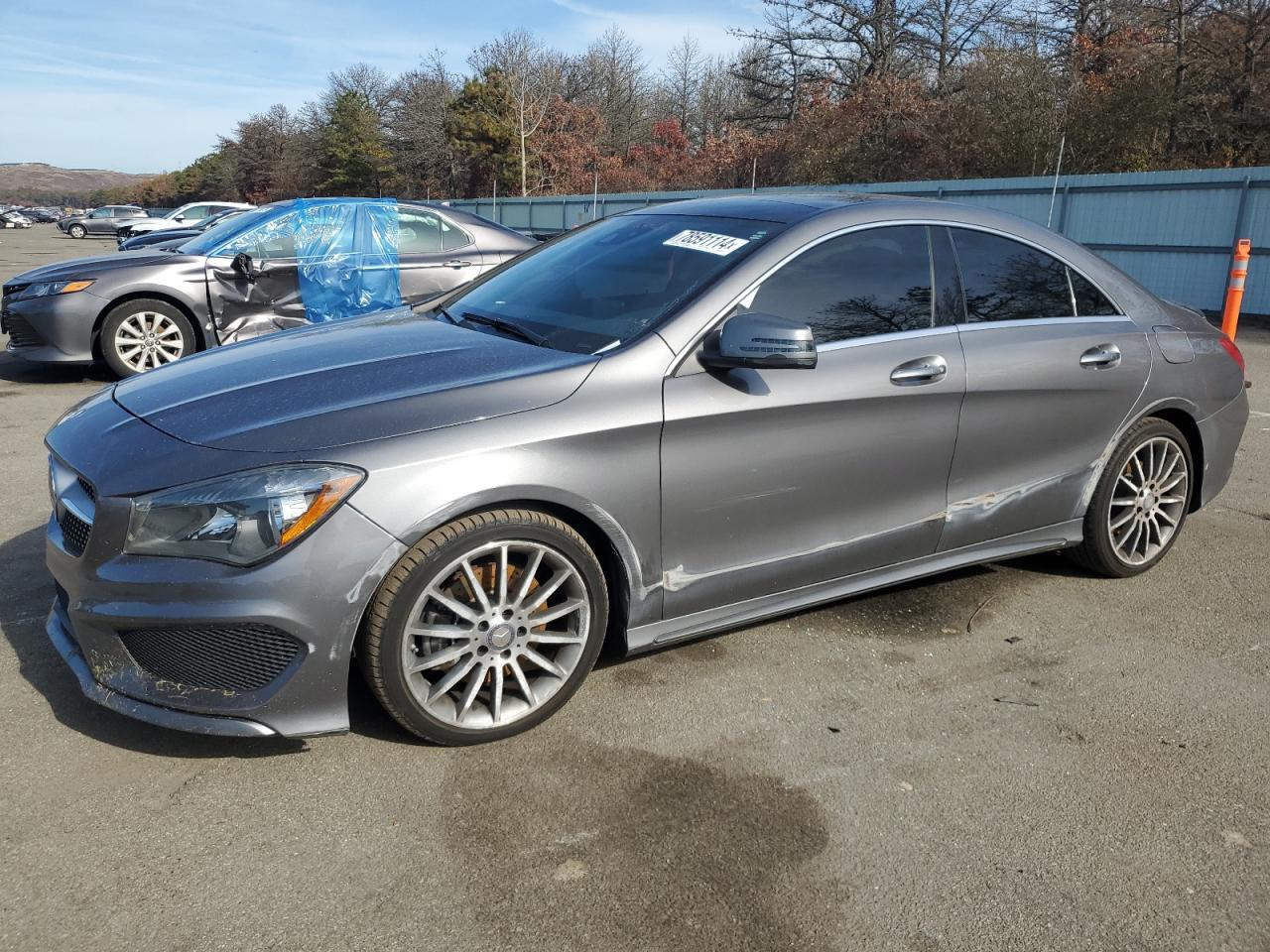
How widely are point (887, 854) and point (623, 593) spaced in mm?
1085

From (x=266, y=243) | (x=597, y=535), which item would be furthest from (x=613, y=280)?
(x=266, y=243)

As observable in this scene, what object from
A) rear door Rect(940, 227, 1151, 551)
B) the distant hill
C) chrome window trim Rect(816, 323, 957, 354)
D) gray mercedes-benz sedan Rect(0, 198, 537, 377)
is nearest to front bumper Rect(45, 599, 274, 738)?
chrome window trim Rect(816, 323, 957, 354)

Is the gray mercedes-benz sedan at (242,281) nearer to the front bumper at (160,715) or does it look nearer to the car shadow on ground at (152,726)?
the car shadow on ground at (152,726)

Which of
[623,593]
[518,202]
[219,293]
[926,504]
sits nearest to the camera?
[623,593]

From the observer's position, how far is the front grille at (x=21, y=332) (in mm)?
7965

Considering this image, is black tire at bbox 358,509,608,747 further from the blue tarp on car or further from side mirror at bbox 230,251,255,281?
side mirror at bbox 230,251,255,281

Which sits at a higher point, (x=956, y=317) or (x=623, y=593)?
(x=956, y=317)

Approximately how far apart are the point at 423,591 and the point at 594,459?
63cm

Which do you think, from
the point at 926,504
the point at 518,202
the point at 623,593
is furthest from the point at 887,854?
the point at 518,202

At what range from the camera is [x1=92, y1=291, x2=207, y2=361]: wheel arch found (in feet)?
26.3

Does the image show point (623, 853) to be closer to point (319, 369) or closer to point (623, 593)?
point (623, 593)

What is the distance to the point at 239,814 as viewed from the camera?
262cm

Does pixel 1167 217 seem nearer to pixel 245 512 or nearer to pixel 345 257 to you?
pixel 345 257

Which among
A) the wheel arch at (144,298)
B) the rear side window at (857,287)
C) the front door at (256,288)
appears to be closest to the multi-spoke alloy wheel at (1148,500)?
the rear side window at (857,287)
